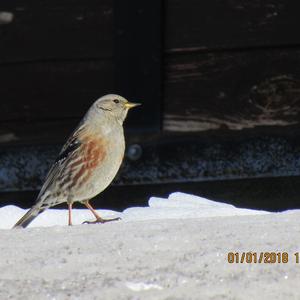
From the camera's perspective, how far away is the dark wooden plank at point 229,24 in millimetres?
6652

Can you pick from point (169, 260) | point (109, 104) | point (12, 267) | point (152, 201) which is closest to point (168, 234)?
point (169, 260)

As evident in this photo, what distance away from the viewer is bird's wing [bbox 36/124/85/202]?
21.2 feet

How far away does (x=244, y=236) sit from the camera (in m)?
4.59

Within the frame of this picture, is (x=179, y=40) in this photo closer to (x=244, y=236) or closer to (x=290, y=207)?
(x=290, y=207)

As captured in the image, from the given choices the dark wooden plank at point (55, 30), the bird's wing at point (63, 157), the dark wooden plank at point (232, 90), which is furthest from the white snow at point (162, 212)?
the dark wooden plank at point (55, 30)

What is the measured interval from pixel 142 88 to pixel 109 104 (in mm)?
237

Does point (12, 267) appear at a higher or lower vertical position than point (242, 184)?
higher

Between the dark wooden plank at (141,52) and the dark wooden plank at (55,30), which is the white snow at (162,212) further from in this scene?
the dark wooden plank at (55,30)

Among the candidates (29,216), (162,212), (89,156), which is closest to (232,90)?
(89,156)

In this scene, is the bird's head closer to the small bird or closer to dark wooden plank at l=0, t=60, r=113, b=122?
the small bird

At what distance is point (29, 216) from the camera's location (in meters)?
6.18

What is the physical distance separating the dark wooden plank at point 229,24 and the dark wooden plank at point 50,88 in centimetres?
44
